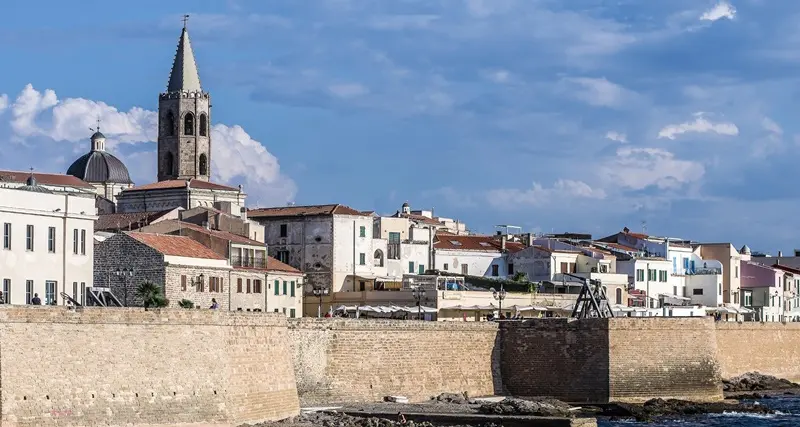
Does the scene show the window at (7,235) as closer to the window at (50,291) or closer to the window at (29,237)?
the window at (29,237)

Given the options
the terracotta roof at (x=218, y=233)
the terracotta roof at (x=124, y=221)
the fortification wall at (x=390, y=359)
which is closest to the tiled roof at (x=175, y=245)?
the terracotta roof at (x=218, y=233)

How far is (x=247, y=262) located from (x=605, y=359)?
19.1 meters

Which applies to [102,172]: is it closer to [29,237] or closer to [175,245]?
[175,245]

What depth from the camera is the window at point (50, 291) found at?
58.9 m

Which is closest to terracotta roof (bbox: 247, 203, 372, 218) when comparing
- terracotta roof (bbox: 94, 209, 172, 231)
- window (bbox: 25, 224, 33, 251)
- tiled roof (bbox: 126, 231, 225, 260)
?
terracotta roof (bbox: 94, 209, 172, 231)

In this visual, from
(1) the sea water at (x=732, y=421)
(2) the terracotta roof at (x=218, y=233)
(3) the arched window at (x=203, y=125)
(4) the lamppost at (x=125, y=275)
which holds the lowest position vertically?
(1) the sea water at (x=732, y=421)

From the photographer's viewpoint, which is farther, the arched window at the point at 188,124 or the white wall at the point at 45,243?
the arched window at the point at 188,124

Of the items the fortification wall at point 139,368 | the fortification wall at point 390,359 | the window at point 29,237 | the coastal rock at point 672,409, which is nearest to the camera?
the fortification wall at point 139,368

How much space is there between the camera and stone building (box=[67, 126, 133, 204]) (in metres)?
119

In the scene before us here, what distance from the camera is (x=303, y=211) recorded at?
92188mm

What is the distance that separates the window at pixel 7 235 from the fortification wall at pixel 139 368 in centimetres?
916

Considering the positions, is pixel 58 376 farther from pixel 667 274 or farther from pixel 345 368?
pixel 667 274

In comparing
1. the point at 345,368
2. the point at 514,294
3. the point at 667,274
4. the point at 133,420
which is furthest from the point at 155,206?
the point at 133,420

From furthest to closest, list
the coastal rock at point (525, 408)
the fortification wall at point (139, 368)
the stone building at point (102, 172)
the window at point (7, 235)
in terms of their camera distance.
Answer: the stone building at point (102, 172) → the coastal rock at point (525, 408) → the window at point (7, 235) → the fortification wall at point (139, 368)
